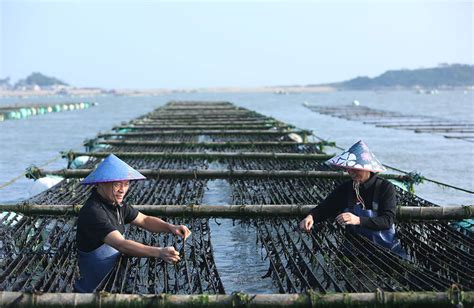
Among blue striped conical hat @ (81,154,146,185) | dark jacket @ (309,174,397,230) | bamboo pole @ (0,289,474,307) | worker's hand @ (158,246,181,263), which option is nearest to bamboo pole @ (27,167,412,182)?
dark jacket @ (309,174,397,230)

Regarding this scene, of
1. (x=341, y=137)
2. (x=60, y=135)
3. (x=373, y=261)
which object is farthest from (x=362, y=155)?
(x=60, y=135)

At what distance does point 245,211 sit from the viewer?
9.88 metres

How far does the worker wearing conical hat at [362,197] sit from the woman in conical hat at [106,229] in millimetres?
2016

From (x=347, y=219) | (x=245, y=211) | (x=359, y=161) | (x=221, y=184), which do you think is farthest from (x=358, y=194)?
(x=221, y=184)

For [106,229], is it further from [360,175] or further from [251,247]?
[251,247]

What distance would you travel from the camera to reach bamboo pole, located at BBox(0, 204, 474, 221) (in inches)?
376

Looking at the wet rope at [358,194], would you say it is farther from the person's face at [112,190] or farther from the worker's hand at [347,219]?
the person's face at [112,190]

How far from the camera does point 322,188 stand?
14.0 m

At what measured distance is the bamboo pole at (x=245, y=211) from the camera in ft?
31.3

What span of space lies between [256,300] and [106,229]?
1.79m

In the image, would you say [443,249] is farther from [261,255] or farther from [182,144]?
[182,144]

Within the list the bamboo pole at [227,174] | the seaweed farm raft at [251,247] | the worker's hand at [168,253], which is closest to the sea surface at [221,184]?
the seaweed farm raft at [251,247]

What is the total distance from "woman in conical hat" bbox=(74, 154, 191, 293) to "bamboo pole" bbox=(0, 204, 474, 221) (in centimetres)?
234

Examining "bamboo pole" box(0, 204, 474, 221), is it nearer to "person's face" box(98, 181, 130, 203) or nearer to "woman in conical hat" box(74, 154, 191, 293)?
"woman in conical hat" box(74, 154, 191, 293)
